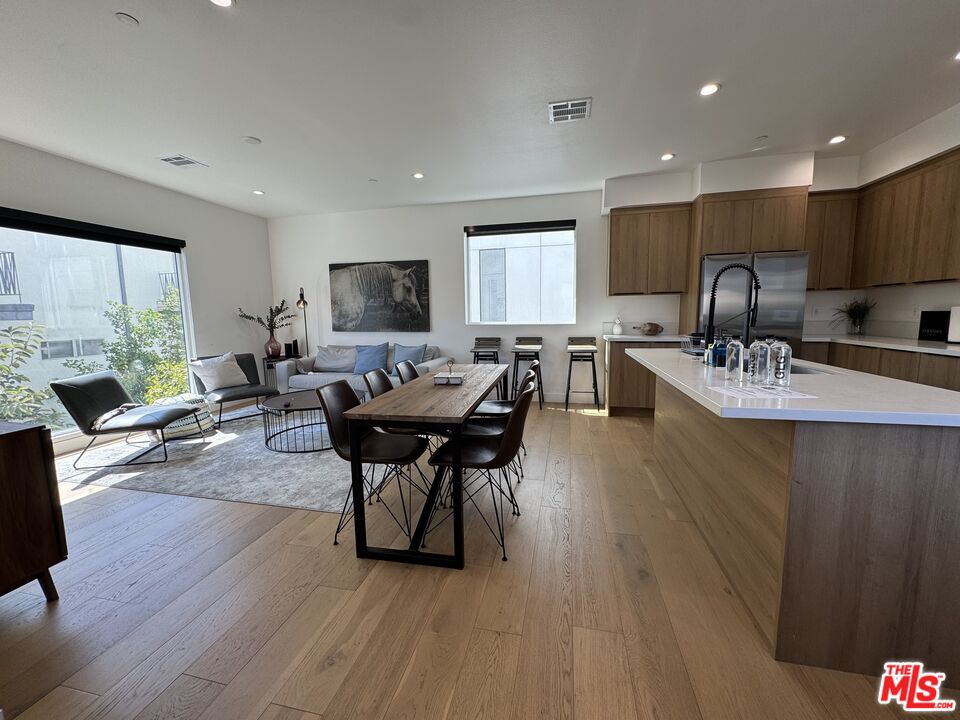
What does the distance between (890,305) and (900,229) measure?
2.92 feet

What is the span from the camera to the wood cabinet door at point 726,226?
409 centimetres

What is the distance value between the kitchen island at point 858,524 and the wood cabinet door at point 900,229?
3.18 metres

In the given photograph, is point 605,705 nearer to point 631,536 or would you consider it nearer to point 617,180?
point 631,536

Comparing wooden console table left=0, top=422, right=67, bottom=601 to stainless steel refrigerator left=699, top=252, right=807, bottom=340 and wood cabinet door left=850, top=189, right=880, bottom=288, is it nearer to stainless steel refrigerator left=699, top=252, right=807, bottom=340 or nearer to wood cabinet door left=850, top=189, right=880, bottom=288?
stainless steel refrigerator left=699, top=252, right=807, bottom=340

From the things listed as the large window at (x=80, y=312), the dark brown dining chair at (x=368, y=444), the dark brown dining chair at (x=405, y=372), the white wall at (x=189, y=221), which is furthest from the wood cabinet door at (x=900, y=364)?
the white wall at (x=189, y=221)

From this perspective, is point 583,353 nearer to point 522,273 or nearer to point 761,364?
point 522,273

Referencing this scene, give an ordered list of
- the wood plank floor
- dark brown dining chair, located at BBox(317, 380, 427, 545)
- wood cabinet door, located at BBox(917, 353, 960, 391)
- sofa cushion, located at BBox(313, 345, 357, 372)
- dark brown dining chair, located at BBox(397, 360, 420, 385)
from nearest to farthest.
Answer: the wood plank floor, dark brown dining chair, located at BBox(317, 380, 427, 545), wood cabinet door, located at BBox(917, 353, 960, 391), dark brown dining chair, located at BBox(397, 360, 420, 385), sofa cushion, located at BBox(313, 345, 357, 372)

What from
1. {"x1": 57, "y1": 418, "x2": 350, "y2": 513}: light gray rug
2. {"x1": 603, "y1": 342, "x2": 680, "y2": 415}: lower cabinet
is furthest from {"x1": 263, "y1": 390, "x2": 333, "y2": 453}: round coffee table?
{"x1": 603, "y1": 342, "x2": 680, "y2": 415}: lower cabinet

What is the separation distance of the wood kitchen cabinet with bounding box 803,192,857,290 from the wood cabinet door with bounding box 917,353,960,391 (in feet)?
5.16

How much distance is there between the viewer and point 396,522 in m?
2.41

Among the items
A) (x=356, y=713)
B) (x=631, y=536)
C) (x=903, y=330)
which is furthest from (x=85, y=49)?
(x=903, y=330)

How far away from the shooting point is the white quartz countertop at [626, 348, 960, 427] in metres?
1.15

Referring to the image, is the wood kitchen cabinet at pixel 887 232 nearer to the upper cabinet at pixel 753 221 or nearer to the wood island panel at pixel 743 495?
the upper cabinet at pixel 753 221

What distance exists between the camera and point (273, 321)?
585 centimetres
